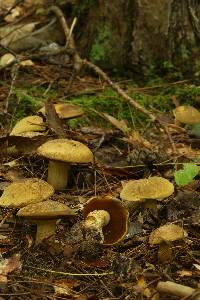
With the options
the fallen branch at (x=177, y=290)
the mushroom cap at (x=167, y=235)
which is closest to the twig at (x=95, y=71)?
the mushroom cap at (x=167, y=235)

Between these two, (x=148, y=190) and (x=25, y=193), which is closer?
(x=25, y=193)

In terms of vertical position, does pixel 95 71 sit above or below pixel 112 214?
above

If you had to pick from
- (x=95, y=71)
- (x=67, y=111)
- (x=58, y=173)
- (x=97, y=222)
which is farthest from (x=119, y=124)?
(x=97, y=222)

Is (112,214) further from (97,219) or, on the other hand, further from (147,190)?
(147,190)

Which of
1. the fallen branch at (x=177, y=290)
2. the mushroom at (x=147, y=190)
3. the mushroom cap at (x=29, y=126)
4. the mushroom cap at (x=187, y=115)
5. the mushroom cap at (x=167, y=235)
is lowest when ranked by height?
the mushroom cap at (x=187, y=115)

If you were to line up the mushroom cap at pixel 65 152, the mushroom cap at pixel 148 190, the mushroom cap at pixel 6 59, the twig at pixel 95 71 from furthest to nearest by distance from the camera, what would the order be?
the mushroom cap at pixel 6 59, the twig at pixel 95 71, the mushroom cap at pixel 65 152, the mushroom cap at pixel 148 190

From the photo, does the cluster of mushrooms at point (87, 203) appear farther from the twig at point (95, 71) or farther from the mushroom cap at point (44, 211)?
the twig at point (95, 71)
